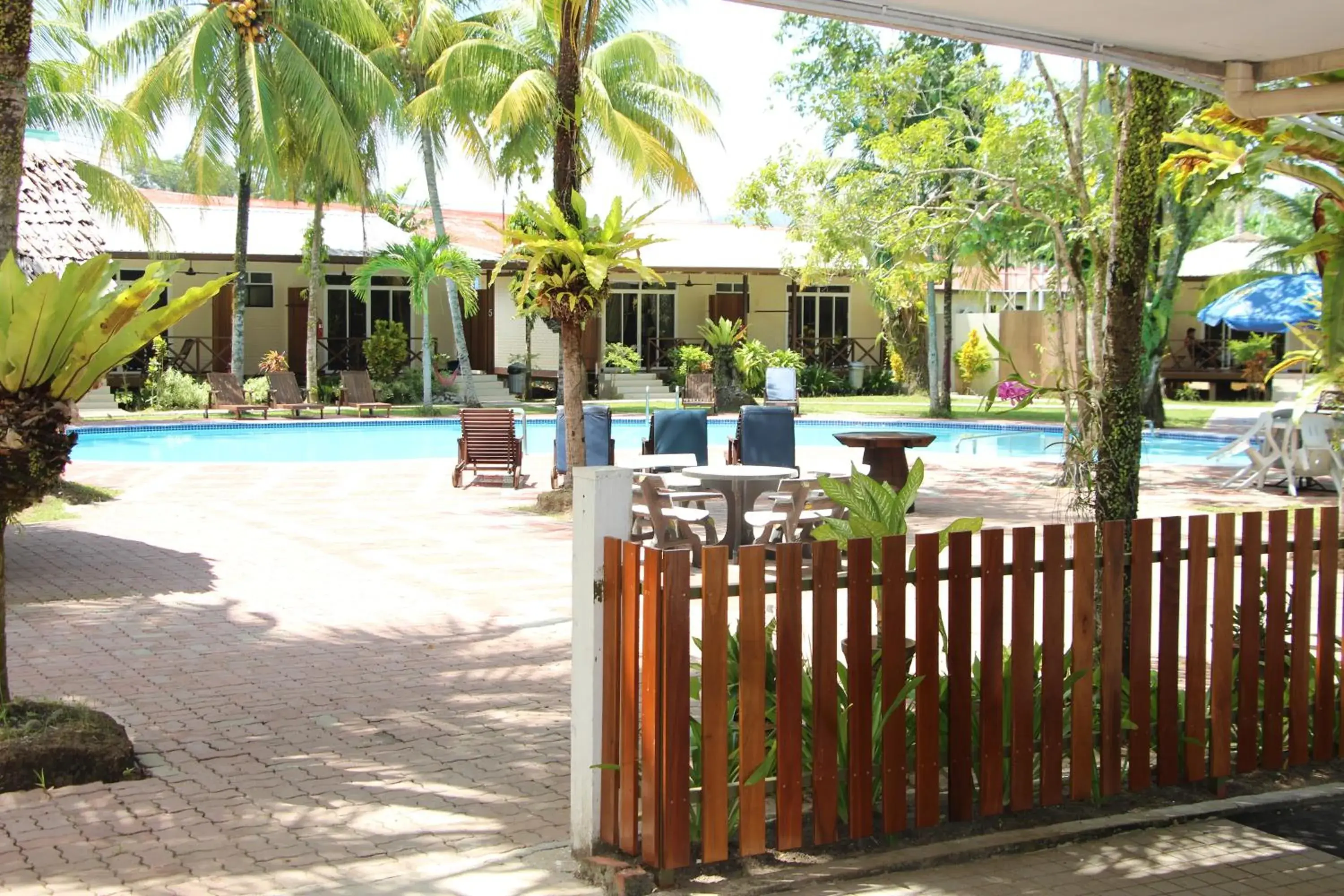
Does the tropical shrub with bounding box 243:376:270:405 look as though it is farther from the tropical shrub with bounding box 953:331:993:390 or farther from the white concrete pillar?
the white concrete pillar

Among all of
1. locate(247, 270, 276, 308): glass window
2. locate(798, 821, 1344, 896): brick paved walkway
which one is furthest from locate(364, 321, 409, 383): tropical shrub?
locate(798, 821, 1344, 896): brick paved walkway

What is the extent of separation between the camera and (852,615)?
4.42m

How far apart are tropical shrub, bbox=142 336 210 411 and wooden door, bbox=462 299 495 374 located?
7.53 meters

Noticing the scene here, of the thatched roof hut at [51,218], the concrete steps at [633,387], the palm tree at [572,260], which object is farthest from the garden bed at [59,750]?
the concrete steps at [633,387]

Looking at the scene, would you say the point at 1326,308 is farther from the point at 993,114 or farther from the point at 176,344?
the point at 176,344

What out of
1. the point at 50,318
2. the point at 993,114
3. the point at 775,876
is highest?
the point at 993,114

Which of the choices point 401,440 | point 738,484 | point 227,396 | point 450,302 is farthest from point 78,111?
point 738,484

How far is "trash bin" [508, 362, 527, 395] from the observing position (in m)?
31.5

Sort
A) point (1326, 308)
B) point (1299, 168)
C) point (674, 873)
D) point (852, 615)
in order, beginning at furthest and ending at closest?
point (1299, 168), point (1326, 308), point (852, 615), point (674, 873)

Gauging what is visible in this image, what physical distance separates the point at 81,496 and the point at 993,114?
449 inches

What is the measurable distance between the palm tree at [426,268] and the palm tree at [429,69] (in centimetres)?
37

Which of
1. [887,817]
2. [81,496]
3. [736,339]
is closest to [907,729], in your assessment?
[887,817]

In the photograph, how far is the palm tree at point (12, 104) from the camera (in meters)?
5.46

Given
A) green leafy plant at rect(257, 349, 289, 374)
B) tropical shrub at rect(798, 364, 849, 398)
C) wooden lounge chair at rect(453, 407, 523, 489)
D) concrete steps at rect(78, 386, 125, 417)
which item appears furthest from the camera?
tropical shrub at rect(798, 364, 849, 398)
